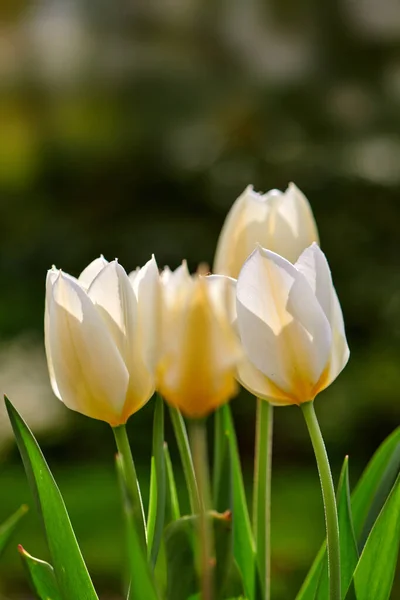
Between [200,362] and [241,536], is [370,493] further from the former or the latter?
[200,362]

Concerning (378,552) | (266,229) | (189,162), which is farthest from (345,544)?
(189,162)

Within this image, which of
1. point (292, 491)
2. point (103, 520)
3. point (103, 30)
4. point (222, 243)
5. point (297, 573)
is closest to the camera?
point (222, 243)

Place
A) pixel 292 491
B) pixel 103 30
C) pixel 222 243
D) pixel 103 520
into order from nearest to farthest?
pixel 222 243, pixel 103 520, pixel 292 491, pixel 103 30

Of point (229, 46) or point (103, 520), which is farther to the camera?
point (229, 46)

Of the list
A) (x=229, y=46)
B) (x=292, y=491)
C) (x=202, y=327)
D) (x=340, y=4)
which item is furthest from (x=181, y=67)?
(x=202, y=327)

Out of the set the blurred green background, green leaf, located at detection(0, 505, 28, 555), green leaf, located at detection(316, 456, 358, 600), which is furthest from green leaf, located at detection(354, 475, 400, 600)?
the blurred green background

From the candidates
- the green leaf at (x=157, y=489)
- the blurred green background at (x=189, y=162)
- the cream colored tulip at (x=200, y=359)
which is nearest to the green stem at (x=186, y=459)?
the green leaf at (x=157, y=489)

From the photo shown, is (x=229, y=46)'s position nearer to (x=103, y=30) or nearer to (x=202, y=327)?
(x=103, y=30)

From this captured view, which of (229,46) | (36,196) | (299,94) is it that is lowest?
(36,196)
